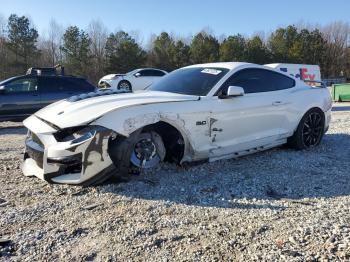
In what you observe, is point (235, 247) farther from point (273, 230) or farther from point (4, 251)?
point (4, 251)

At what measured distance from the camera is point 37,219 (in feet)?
12.7

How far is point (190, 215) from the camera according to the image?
12.7 feet

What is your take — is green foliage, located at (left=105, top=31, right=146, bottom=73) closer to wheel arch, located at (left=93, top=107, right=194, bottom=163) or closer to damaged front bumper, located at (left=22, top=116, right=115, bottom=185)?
wheel arch, located at (left=93, top=107, right=194, bottom=163)

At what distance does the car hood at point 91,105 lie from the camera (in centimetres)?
449

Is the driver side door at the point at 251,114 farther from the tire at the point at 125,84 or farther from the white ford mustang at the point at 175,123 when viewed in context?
the tire at the point at 125,84

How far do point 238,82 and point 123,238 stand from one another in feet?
10.3

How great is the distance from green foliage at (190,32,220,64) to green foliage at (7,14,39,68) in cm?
1875

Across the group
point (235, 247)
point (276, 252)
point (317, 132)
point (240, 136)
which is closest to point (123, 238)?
point (235, 247)

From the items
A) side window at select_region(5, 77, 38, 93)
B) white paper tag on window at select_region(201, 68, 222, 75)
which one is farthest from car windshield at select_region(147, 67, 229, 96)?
side window at select_region(5, 77, 38, 93)

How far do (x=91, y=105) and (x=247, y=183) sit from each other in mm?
2044

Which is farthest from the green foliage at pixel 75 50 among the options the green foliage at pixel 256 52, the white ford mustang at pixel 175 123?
the white ford mustang at pixel 175 123

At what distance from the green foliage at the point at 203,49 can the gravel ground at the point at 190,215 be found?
1819 inches

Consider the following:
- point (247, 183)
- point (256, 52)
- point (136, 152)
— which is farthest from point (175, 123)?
point (256, 52)

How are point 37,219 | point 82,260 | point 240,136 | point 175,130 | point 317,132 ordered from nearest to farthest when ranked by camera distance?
1. point 82,260
2. point 37,219
3. point 175,130
4. point 240,136
5. point 317,132
